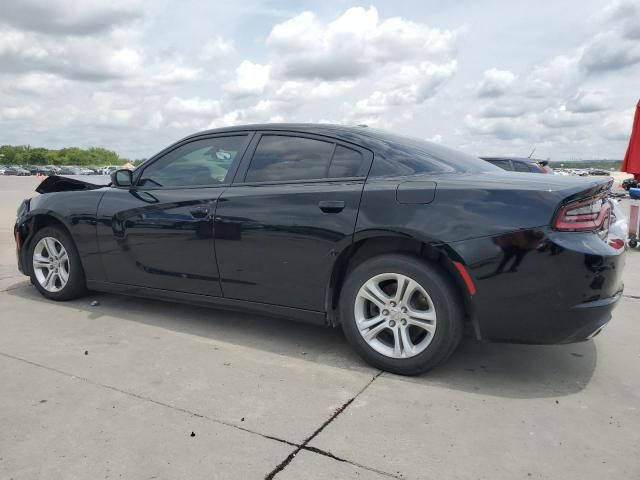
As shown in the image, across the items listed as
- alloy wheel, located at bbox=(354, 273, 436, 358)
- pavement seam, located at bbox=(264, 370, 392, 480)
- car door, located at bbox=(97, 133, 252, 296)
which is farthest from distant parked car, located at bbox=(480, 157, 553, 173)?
pavement seam, located at bbox=(264, 370, 392, 480)

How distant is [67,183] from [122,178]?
93 cm

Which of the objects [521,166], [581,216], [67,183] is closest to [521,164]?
[521,166]

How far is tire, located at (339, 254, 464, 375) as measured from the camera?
120 inches

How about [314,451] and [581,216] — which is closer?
[314,451]

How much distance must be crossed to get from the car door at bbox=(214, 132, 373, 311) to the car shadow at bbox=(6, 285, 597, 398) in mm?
367

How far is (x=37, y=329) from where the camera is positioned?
4.08m

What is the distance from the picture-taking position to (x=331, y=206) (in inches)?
133

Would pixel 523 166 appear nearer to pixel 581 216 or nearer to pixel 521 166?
pixel 521 166

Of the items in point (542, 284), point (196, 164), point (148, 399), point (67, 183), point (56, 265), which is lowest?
point (148, 399)

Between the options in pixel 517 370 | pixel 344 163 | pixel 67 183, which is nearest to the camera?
pixel 517 370

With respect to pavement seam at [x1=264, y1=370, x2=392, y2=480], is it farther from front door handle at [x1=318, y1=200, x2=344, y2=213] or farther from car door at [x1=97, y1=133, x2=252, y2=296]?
car door at [x1=97, y1=133, x2=252, y2=296]

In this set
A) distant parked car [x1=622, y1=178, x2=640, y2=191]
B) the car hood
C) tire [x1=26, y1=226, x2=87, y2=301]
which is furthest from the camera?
distant parked car [x1=622, y1=178, x2=640, y2=191]

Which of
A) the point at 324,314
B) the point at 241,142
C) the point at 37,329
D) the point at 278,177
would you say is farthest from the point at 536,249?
the point at 37,329

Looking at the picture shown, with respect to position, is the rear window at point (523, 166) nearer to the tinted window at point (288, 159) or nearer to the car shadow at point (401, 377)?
the car shadow at point (401, 377)
